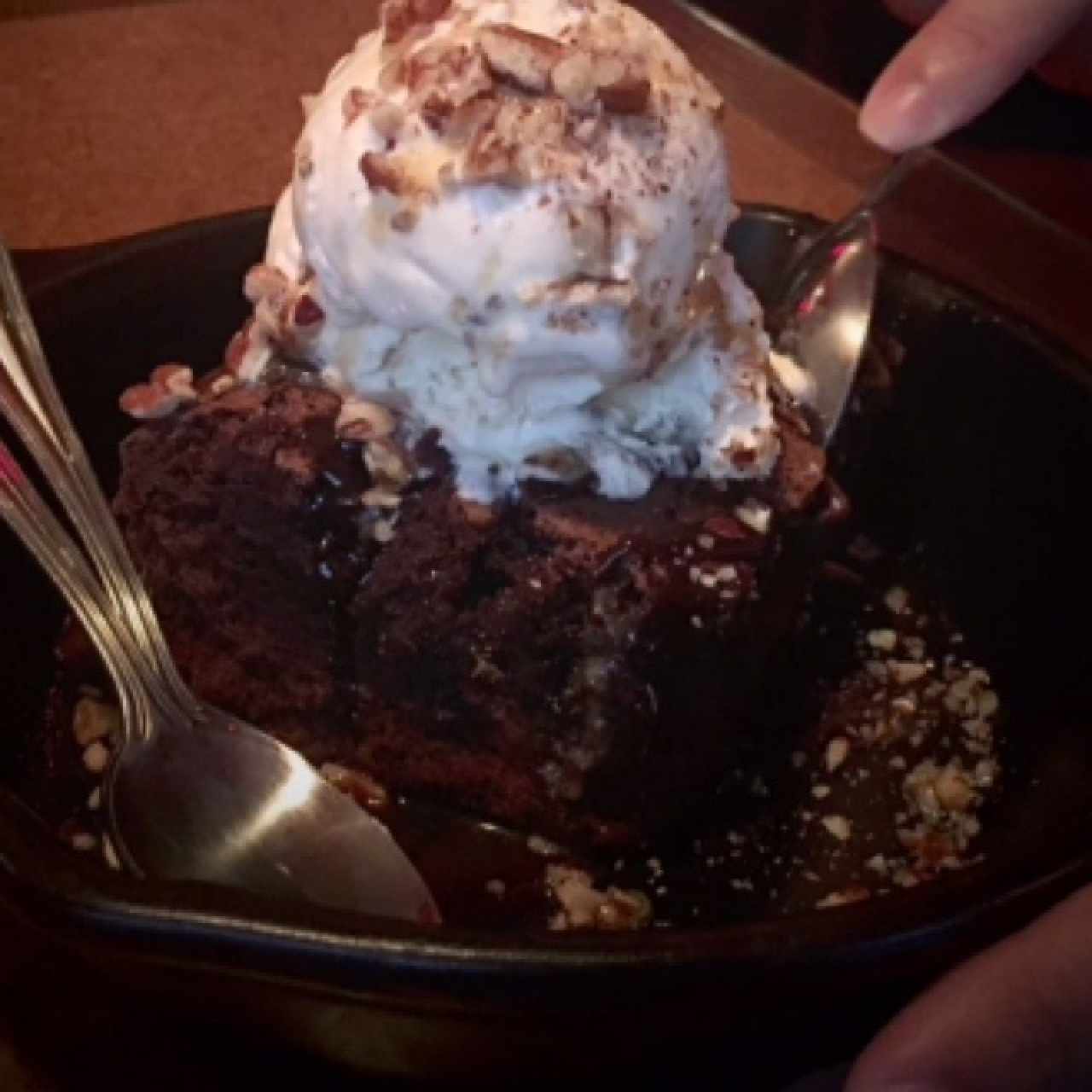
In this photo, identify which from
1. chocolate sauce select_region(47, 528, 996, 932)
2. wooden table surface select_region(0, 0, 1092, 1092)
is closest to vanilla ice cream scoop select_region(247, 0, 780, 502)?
chocolate sauce select_region(47, 528, 996, 932)

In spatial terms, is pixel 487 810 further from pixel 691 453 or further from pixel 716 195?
pixel 716 195

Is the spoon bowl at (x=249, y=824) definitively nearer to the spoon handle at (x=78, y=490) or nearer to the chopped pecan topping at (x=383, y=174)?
the spoon handle at (x=78, y=490)

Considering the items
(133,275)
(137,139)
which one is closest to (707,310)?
(133,275)

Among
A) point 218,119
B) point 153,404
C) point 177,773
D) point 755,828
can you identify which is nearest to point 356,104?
point 153,404

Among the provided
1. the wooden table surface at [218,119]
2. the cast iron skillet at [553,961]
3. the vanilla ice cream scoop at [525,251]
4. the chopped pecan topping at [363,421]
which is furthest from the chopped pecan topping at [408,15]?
the wooden table surface at [218,119]

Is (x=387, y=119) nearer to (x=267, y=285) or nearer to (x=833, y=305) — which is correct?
(x=267, y=285)

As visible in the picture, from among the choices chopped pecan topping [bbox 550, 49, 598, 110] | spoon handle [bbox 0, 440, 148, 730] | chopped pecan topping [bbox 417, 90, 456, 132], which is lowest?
spoon handle [bbox 0, 440, 148, 730]

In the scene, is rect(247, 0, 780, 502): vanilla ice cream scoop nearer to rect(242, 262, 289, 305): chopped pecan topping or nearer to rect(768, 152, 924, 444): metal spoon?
rect(242, 262, 289, 305): chopped pecan topping
